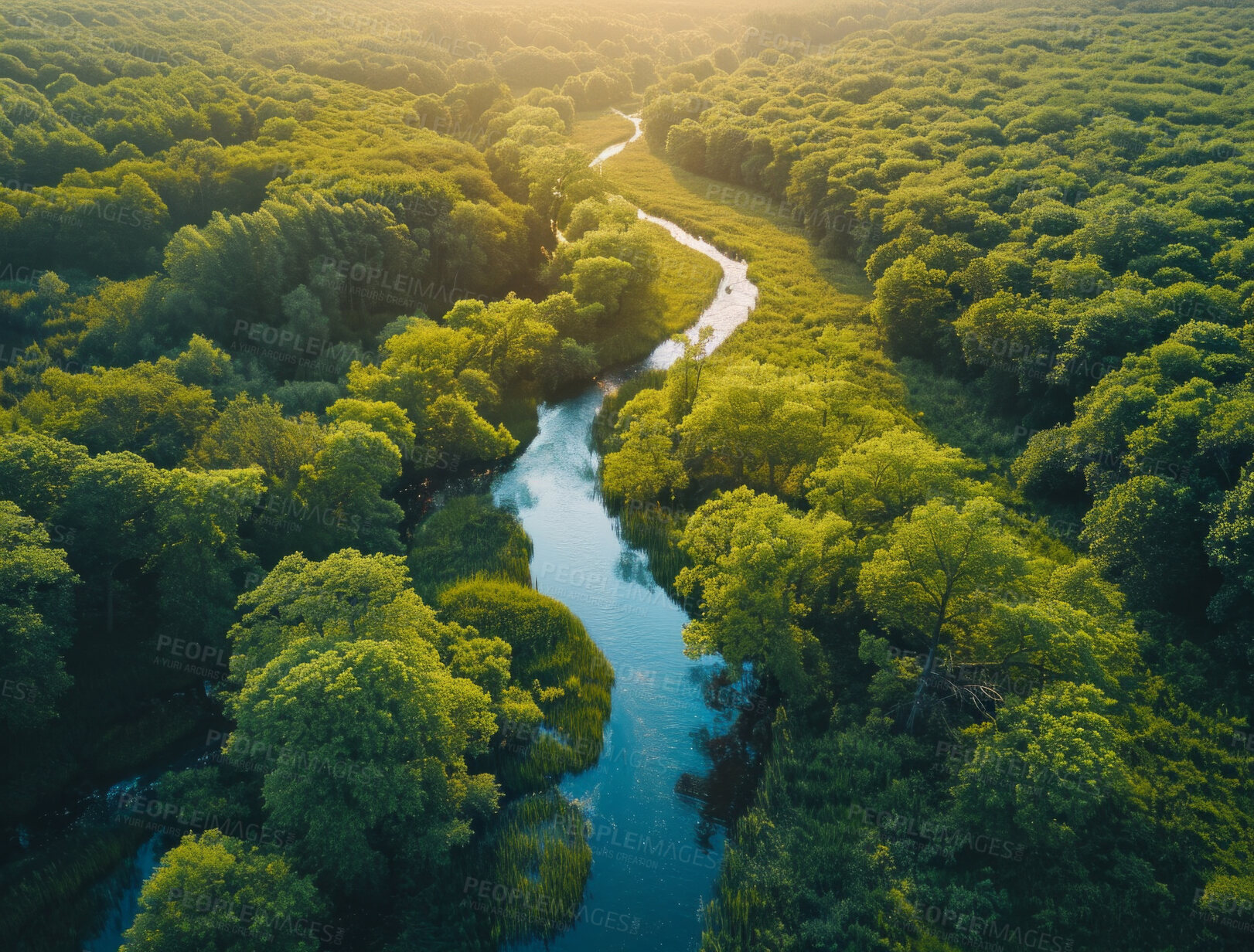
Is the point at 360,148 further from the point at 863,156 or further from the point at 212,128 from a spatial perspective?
the point at 863,156

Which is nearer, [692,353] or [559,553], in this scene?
[559,553]

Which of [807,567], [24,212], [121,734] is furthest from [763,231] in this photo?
[121,734]

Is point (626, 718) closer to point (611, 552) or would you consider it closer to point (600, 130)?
point (611, 552)

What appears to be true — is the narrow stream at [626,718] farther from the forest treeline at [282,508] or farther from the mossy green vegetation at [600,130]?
the mossy green vegetation at [600,130]

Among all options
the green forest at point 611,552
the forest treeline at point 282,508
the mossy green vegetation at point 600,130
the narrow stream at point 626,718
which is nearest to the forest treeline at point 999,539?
the green forest at point 611,552

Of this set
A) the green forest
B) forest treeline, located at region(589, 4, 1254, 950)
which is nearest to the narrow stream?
the green forest

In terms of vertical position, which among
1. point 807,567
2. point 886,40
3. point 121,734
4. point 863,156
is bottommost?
point 121,734
